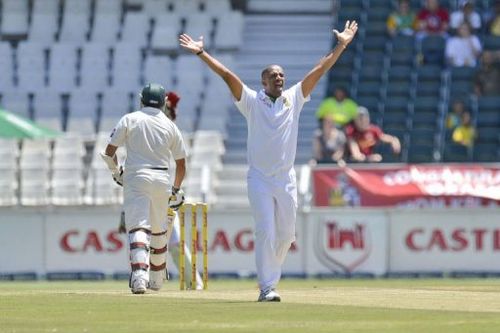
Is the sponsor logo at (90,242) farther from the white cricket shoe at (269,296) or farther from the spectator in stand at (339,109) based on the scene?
the white cricket shoe at (269,296)

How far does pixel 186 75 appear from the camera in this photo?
3175 centimetres

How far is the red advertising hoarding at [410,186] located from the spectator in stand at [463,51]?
15.5ft

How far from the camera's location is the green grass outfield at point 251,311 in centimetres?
1193

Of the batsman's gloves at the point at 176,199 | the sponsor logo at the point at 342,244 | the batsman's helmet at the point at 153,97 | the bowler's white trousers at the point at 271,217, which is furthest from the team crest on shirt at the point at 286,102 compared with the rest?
the sponsor logo at the point at 342,244

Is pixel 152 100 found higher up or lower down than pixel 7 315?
higher up

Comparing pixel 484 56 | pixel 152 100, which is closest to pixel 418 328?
pixel 152 100

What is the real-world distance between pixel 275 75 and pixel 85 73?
1777 cm

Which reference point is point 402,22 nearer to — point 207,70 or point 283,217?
point 207,70

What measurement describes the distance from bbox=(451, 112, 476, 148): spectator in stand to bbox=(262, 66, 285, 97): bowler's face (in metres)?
14.2

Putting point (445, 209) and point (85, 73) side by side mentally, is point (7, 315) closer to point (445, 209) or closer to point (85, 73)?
point (445, 209)

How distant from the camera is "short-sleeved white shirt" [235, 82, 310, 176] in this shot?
49.6ft

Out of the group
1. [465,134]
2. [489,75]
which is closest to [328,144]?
[465,134]

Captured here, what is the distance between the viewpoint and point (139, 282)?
1598 centimetres

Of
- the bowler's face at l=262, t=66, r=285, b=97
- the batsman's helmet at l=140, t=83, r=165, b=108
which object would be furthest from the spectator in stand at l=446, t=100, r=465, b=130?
the bowler's face at l=262, t=66, r=285, b=97
